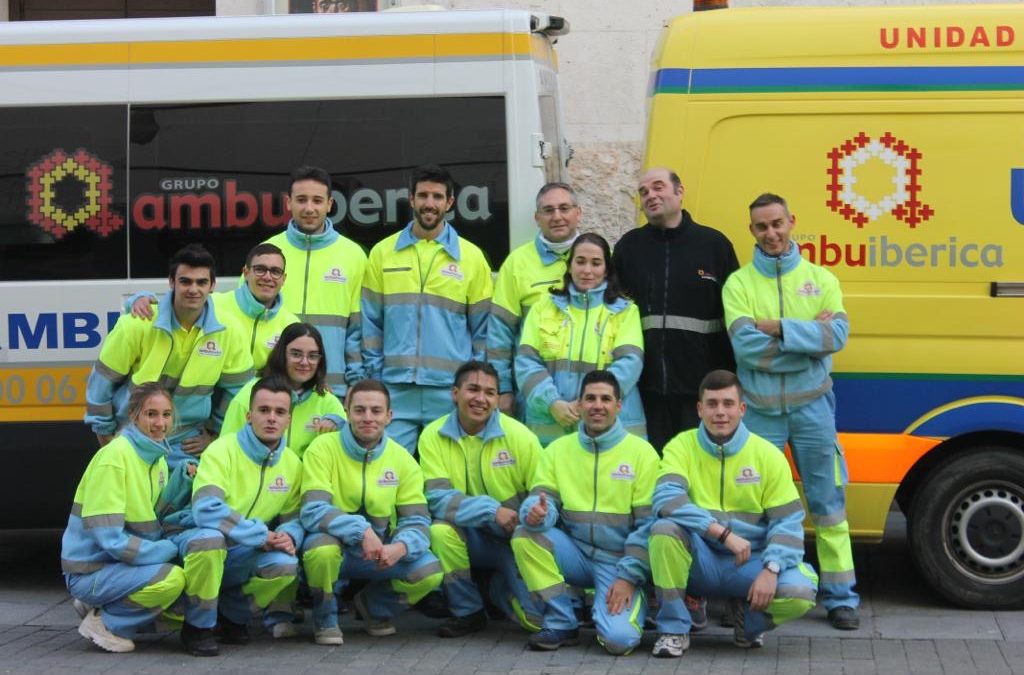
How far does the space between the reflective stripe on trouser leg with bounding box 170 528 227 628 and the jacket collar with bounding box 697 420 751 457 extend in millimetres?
2016

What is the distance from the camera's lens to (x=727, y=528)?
24.2 feet

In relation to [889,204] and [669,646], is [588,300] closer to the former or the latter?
[889,204]

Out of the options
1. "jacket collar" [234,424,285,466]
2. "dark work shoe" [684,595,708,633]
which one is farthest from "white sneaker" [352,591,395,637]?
"dark work shoe" [684,595,708,633]

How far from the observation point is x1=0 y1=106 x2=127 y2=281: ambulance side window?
8391 mm

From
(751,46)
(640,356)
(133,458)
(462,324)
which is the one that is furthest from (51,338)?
(751,46)

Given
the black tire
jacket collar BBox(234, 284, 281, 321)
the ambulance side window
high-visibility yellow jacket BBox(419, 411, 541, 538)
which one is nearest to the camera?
high-visibility yellow jacket BBox(419, 411, 541, 538)

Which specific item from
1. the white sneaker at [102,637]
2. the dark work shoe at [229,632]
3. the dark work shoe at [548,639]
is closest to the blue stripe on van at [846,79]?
the dark work shoe at [548,639]

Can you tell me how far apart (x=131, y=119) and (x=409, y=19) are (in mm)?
1379

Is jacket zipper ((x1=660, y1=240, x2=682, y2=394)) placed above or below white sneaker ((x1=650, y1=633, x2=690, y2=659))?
above

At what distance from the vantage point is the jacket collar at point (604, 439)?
24.8 ft

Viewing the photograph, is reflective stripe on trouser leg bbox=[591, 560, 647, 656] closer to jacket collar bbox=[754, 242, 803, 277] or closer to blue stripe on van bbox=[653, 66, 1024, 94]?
jacket collar bbox=[754, 242, 803, 277]

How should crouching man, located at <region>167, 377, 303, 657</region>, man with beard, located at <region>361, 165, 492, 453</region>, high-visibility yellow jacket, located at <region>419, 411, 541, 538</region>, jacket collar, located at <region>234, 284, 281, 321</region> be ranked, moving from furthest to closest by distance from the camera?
man with beard, located at <region>361, 165, 492, 453</region> < jacket collar, located at <region>234, 284, 281, 321</region> < high-visibility yellow jacket, located at <region>419, 411, 541, 538</region> < crouching man, located at <region>167, 377, 303, 657</region>

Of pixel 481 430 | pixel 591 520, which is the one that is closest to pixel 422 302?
pixel 481 430

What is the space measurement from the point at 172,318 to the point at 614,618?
2293 mm
